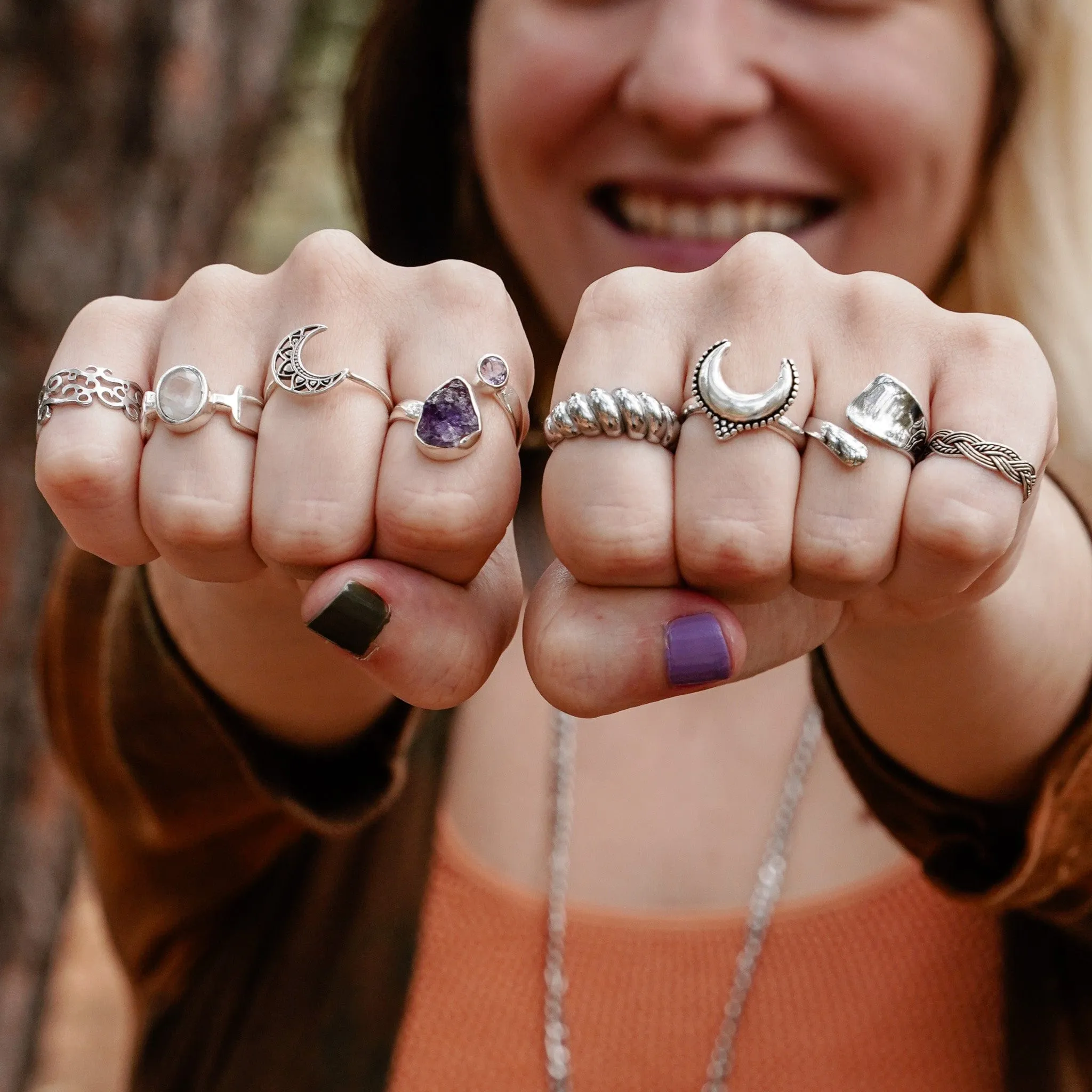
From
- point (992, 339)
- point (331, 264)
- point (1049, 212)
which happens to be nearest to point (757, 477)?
point (992, 339)

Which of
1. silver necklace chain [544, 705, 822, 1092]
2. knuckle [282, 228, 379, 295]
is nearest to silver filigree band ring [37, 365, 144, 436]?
knuckle [282, 228, 379, 295]

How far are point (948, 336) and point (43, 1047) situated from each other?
207 centimetres

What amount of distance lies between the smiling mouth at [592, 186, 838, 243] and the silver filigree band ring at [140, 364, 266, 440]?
2.76ft

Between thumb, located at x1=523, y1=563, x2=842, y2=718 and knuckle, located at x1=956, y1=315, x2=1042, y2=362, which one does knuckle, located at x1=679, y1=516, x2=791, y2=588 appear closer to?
thumb, located at x1=523, y1=563, x2=842, y2=718

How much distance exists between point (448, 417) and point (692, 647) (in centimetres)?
15

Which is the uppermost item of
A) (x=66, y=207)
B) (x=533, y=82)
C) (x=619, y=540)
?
(x=619, y=540)

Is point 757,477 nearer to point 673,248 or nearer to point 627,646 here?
point 627,646

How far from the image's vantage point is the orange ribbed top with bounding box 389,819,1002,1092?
3.38 ft

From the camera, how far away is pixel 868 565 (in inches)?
18.6

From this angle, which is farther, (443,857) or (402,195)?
(402,195)

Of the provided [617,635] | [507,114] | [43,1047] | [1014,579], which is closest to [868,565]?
[617,635]

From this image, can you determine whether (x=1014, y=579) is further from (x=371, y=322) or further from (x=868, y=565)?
(x=371, y=322)

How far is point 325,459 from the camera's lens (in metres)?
0.50

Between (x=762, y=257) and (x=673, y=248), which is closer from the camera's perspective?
(x=762, y=257)
